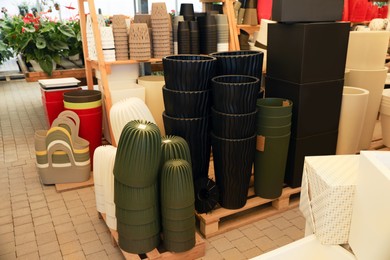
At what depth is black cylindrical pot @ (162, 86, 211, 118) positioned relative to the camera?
6.68 feet

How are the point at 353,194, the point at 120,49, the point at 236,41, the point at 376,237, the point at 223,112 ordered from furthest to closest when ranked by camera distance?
the point at 236,41 → the point at 120,49 → the point at 223,112 → the point at 353,194 → the point at 376,237

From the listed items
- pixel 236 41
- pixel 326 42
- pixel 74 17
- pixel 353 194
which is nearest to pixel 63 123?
pixel 236 41

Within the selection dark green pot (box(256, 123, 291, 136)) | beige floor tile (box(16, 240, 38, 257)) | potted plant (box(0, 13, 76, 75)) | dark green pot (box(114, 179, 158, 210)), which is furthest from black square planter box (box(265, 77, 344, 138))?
potted plant (box(0, 13, 76, 75))

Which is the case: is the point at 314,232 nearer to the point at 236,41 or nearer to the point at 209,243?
the point at 209,243

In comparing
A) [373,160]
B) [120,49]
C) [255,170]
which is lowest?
[255,170]

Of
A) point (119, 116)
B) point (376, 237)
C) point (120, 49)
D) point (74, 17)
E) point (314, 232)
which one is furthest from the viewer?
point (74, 17)

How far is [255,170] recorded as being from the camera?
2.31 metres

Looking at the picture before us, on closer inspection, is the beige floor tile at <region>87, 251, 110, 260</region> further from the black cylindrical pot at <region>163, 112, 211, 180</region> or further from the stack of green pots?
the black cylindrical pot at <region>163, 112, 211, 180</region>

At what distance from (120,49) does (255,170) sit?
62.1 inches

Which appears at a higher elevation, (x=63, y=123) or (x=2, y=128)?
(x=63, y=123)

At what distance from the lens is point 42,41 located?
171 inches

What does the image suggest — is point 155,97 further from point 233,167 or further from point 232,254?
point 232,254

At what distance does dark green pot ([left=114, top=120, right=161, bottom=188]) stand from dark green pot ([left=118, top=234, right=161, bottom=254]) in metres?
0.33

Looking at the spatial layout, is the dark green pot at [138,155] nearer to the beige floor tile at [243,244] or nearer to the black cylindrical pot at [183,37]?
the beige floor tile at [243,244]
